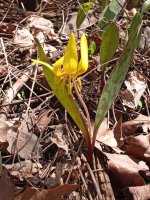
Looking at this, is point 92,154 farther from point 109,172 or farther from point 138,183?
point 138,183

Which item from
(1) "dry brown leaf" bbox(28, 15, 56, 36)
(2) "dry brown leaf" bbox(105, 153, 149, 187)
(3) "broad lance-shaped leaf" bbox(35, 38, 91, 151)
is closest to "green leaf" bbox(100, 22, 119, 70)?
(3) "broad lance-shaped leaf" bbox(35, 38, 91, 151)

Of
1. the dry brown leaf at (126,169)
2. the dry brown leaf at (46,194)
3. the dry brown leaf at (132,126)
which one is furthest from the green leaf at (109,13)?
the dry brown leaf at (46,194)

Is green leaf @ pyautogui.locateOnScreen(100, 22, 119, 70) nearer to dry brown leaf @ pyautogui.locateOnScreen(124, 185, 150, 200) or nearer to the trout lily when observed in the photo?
the trout lily

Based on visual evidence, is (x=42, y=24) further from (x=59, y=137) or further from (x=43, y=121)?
(x=59, y=137)

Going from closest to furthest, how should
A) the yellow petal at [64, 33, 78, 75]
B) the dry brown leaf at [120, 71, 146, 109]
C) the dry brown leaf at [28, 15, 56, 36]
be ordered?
the yellow petal at [64, 33, 78, 75], the dry brown leaf at [120, 71, 146, 109], the dry brown leaf at [28, 15, 56, 36]

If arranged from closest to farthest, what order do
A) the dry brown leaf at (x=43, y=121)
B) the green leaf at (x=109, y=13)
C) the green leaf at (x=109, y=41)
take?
the green leaf at (x=109, y=41) < the dry brown leaf at (x=43, y=121) < the green leaf at (x=109, y=13)


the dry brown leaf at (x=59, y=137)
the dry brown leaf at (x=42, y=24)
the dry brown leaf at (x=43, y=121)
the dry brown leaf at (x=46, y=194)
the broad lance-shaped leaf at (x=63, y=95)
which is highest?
the dry brown leaf at (x=42, y=24)

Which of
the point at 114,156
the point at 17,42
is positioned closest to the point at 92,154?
the point at 114,156

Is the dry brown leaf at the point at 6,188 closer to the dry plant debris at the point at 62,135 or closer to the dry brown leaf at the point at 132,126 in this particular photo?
the dry plant debris at the point at 62,135
